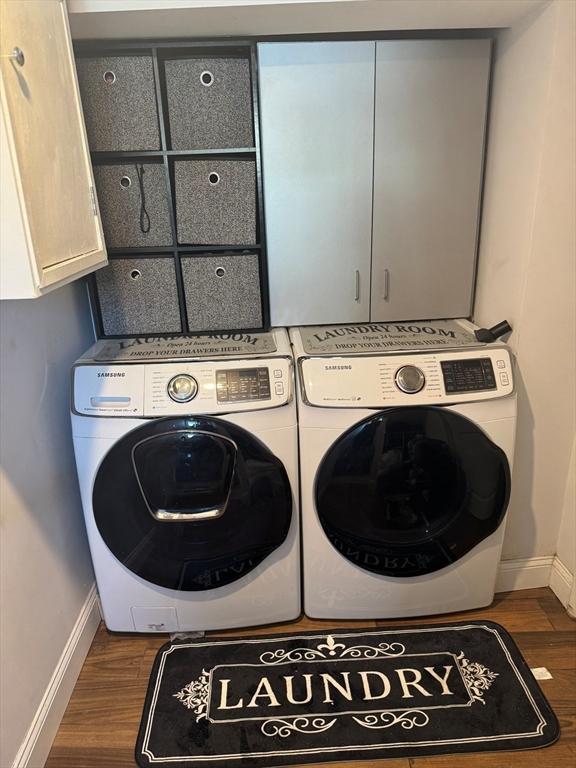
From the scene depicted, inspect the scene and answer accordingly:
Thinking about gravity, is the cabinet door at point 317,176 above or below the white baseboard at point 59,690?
above

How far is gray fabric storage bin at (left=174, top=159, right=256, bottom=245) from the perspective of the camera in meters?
1.68

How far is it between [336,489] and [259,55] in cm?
128

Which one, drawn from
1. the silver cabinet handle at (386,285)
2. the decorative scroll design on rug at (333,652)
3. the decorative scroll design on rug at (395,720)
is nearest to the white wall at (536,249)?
the silver cabinet handle at (386,285)

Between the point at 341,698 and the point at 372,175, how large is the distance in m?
1.56

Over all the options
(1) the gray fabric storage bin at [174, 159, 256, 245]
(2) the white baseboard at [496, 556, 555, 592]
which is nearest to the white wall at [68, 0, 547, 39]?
(1) the gray fabric storage bin at [174, 159, 256, 245]

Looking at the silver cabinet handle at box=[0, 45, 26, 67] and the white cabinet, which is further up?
the silver cabinet handle at box=[0, 45, 26, 67]

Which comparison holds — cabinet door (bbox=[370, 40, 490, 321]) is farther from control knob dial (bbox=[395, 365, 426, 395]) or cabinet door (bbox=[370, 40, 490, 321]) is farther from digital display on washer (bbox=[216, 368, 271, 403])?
digital display on washer (bbox=[216, 368, 271, 403])

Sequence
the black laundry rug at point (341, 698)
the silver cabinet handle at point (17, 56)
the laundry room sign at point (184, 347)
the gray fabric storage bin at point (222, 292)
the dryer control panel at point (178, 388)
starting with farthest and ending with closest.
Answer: the gray fabric storage bin at point (222, 292) < the laundry room sign at point (184, 347) < the dryer control panel at point (178, 388) < the black laundry rug at point (341, 698) < the silver cabinet handle at point (17, 56)

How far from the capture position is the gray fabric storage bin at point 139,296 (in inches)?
68.8

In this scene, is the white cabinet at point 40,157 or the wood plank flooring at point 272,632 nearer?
the white cabinet at point 40,157

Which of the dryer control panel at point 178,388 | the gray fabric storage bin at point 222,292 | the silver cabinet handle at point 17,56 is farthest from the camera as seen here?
the gray fabric storage bin at point 222,292

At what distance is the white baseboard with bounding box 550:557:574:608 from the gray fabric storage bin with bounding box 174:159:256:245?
1516 mm

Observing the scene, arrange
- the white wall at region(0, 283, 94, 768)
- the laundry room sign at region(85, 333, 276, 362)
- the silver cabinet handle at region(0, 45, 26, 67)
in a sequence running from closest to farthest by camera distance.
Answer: the silver cabinet handle at region(0, 45, 26, 67) → the white wall at region(0, 283, 94, 768) → the laundry room sign at region(85, 333, 276, 362)

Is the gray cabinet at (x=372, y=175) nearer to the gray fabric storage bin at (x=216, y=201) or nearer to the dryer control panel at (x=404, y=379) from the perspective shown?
the gray fabric storage bin at (x=216, y=201)
